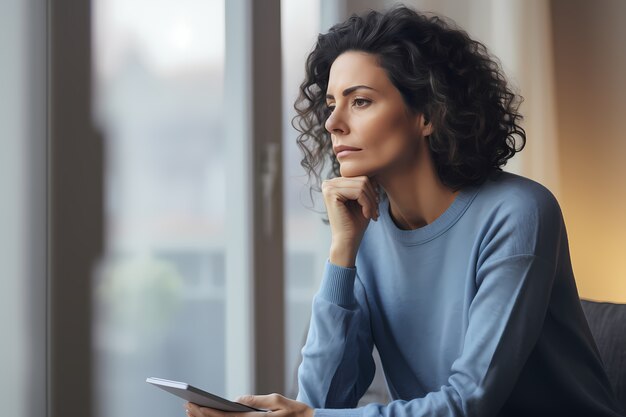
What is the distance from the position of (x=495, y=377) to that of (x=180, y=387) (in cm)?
50

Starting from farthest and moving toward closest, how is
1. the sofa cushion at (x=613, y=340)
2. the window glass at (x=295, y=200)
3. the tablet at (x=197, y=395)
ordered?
the window glass at (x=295, y=200) < the sofa cushion at (x=613, y=340) < the tablet at (x=197, y=395)

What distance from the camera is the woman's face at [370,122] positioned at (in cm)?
136

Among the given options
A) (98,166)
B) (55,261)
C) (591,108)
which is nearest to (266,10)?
(98,166)

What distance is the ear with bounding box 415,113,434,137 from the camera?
138 centimetres

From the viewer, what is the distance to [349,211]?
144 centimetres

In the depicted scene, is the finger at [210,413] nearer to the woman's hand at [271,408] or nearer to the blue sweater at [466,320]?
the woman's hand at [271,408]

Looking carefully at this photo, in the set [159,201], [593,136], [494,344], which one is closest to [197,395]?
[494,344]

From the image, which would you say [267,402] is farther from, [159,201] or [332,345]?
[159,201]

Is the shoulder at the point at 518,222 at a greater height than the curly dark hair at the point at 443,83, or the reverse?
the curly dark hair at the point at 443,83

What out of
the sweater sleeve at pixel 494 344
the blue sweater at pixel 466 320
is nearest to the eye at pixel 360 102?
the blue sweater at pixel 466 320

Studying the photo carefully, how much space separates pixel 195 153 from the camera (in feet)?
6.09

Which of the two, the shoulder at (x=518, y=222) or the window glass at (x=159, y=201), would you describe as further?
the window glass at (x=159, y=201)

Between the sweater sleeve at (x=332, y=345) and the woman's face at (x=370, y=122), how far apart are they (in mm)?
217

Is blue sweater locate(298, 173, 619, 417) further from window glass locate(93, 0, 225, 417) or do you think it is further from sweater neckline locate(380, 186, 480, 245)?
window glass locate(93, 0, 225, 417)
